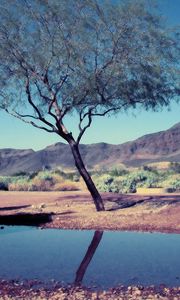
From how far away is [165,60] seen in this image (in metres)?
20.7

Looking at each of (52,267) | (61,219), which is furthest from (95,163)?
(52,267)

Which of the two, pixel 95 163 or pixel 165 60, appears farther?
pixel 95 163

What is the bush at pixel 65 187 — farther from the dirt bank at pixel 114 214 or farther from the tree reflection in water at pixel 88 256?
the tree reflection in water at pixel 88 256

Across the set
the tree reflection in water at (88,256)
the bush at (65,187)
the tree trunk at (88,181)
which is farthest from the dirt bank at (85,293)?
the bush at (65,187)

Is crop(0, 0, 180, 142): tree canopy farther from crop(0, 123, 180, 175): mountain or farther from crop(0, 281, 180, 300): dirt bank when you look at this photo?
crop(0, 123, 180, 175): mountain

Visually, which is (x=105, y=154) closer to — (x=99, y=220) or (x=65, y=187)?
(x=65, y=187)

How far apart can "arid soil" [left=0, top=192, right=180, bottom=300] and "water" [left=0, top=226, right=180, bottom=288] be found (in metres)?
0.66

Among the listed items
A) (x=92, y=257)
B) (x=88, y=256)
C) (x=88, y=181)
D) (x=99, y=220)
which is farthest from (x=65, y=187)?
(x=92, y=257)

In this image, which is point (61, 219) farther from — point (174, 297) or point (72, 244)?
point (174, 297)

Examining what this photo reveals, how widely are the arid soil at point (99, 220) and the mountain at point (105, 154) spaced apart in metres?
84.1

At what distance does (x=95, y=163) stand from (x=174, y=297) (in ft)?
359

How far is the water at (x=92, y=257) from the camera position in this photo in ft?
32.6

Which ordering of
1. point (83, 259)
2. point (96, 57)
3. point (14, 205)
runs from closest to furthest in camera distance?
1. point (83, 259)
2. point (96, 57)
3. point (14, 205)

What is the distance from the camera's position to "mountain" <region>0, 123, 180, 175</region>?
113 meters
